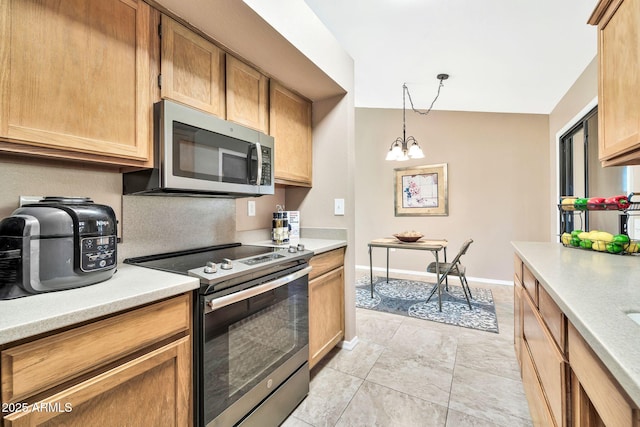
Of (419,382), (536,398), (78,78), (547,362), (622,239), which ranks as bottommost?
(419,382)

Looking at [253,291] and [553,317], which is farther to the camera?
[253,291]

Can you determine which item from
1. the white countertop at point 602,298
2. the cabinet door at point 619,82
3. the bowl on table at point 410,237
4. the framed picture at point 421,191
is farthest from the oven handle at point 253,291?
Answer: the framed picture at point 421,191

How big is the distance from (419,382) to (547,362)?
93 centimetres

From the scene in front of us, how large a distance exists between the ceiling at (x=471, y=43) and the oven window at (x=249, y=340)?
1.99 meters

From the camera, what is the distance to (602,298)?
856mm

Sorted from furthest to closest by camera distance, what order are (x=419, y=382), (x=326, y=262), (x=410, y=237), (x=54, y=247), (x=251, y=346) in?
1. (x=410, y=237)
2. (x=326, y=262)
3. (x=419, y=382)
4. (x=251, y=346)
5. (x=54, y=247)

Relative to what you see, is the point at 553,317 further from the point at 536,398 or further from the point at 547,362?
the point at 536,398

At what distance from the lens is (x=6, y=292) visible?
2.66ft

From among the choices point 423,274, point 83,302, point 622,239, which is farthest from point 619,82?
point 423,274

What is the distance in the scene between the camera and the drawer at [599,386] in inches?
21.6

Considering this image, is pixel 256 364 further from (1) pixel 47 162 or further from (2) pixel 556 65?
(2) pixel 556 65

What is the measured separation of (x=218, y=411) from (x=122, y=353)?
0.50m

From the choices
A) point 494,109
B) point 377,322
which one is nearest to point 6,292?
point 377,322

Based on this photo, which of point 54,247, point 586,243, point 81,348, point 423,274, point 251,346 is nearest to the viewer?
point 81,348
